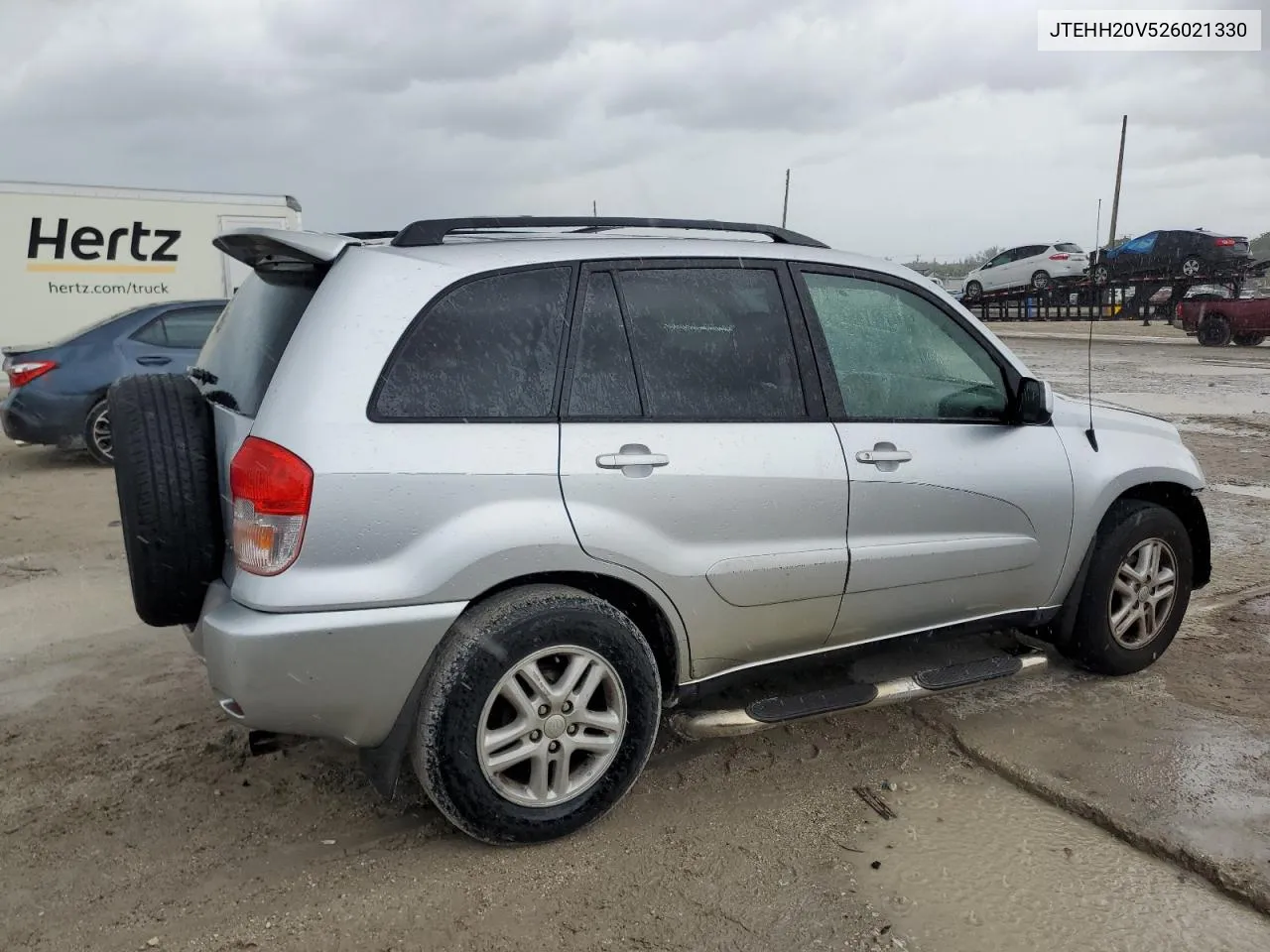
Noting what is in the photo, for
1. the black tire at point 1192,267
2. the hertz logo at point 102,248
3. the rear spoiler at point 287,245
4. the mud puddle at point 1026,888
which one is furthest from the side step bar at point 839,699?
the black tire at point 1192,267

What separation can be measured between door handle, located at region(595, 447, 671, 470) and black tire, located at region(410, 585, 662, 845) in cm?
37

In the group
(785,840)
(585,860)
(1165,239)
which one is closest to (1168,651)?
(785,840)

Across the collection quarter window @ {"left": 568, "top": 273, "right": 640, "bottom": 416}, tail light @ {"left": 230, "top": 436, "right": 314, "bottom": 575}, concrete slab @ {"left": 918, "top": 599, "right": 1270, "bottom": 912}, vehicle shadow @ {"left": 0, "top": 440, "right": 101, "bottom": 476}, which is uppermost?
quarter window @ {"left": 568, "top": 273, "right": 640, "bottom": 416}

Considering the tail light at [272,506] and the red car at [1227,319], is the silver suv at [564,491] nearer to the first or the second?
the tail light at [272,506]

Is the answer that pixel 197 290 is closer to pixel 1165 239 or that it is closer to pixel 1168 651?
pixel 1168 651

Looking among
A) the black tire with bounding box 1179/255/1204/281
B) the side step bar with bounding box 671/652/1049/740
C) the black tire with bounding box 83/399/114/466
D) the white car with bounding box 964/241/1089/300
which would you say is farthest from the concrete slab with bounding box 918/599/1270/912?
the white car with bounding box 964/241/1089/300

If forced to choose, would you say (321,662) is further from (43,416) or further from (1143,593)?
(43,416)

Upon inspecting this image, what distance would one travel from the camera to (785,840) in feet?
9.61

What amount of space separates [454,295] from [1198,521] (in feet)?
10.8

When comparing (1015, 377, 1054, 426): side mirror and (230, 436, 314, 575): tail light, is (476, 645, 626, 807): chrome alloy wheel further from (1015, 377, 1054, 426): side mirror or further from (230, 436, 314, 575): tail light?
(1015, 377, 1054, 426): side mirror

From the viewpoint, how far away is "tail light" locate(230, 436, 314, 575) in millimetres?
2492

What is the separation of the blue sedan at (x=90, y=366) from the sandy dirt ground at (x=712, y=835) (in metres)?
4.86

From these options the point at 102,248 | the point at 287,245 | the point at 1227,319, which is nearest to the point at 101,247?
the point at 102,248

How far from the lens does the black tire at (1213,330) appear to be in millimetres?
23062
